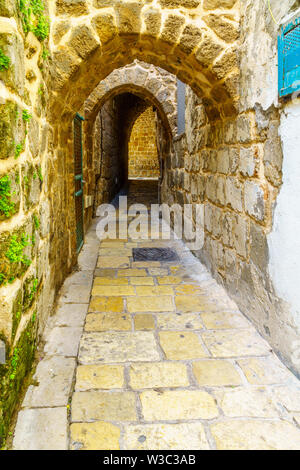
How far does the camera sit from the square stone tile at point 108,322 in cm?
250

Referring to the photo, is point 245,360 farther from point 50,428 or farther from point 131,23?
point 131,23

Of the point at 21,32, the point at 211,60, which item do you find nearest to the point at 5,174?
the point at 21,32

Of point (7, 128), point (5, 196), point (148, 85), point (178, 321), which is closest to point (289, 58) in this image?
point (7, 128)

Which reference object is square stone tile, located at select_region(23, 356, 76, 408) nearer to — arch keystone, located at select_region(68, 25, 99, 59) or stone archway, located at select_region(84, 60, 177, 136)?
arch keystone, located at select_region(68, 25, 99, 59)

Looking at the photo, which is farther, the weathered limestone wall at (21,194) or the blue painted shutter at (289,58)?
the blue painted shutter at (289,58)

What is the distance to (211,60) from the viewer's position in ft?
8.80

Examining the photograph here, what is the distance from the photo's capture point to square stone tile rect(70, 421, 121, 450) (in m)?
1.44

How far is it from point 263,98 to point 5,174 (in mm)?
1554

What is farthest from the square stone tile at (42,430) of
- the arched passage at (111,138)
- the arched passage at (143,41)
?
the arched passage at (111,138)

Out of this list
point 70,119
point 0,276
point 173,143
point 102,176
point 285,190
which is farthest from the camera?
point 102,176

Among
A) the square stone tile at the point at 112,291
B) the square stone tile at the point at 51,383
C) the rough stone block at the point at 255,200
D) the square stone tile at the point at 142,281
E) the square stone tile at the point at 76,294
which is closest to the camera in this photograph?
the square stone tile at the point at 51,383

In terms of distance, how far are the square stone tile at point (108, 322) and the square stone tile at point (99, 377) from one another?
0.47m

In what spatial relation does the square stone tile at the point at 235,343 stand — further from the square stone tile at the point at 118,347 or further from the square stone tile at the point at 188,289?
the square stone tile at the point at 188,289

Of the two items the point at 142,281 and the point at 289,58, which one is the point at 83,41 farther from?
the point at 142,281
